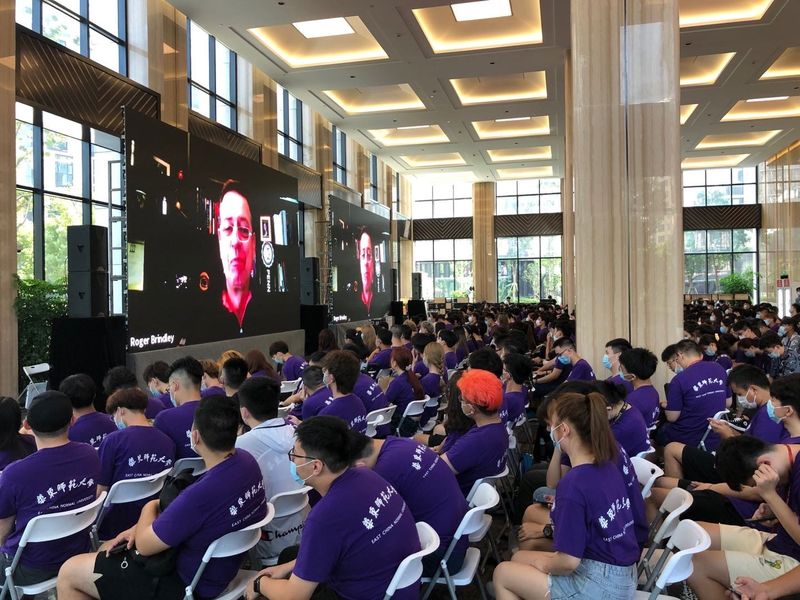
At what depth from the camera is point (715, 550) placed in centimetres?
277

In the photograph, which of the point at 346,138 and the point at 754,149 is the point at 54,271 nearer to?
the point at 346,138

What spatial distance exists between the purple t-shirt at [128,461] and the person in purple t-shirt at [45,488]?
13.9 inches

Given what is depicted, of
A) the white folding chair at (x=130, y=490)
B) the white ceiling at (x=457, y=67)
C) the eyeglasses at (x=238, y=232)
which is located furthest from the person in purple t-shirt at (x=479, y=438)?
the white ceiling at (x=457, y=67)

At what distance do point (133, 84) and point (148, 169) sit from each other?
2.92 m

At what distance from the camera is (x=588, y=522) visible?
89.1 inches

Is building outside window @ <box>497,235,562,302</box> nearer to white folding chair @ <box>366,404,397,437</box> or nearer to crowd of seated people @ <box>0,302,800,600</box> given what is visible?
white folding chair @ <box>366,404,397,437</box>

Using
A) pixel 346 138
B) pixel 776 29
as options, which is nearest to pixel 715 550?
pixel 776 29

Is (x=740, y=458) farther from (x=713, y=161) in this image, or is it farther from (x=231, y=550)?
(x=713, y=161)

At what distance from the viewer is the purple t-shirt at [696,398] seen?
4.62m

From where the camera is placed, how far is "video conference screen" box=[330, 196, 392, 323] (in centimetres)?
1564

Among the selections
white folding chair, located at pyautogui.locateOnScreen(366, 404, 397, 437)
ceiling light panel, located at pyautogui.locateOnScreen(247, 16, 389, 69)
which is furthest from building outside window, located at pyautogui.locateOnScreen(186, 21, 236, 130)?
white folding chair, located at pyautogui.locateOnScreen(366, 404, 397, 437)

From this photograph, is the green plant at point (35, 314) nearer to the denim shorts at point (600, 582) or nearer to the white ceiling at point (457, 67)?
the white ceiling at point (457, 67)

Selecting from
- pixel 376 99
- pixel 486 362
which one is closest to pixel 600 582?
pixel 486 362

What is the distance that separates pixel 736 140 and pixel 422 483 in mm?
23575
